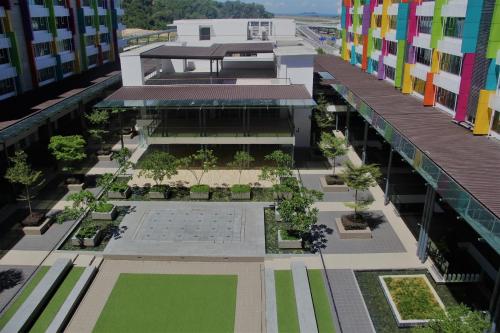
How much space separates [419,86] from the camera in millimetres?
42656

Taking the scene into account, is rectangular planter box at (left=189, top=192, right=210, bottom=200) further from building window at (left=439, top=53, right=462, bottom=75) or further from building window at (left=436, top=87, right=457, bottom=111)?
building window at (left=439, top=53, right=462, bottom=75)

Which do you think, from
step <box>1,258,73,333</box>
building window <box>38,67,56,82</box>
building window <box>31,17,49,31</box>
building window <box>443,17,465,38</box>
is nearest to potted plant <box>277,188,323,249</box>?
step <box>1,258,73,333</box>

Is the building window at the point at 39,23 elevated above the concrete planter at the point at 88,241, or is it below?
above

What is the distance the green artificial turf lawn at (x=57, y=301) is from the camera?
20.5m

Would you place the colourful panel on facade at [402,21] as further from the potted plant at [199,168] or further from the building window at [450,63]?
the potted plant at [199,168]

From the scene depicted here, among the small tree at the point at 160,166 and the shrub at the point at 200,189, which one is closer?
the small tree at the point at 160,166

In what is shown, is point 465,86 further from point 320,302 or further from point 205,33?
point 205,33

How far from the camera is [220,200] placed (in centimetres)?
3388

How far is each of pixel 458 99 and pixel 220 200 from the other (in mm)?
20857

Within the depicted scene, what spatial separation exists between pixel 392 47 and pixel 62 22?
42901 millimetres

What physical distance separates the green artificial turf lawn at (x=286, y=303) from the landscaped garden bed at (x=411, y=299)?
506 centimetres

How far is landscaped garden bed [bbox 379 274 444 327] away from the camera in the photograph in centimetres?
2041

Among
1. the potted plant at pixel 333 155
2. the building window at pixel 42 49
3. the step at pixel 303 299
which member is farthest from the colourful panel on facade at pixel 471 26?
the building window at pixel 42 49

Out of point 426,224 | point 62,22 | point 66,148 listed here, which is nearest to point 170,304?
point 426,224
